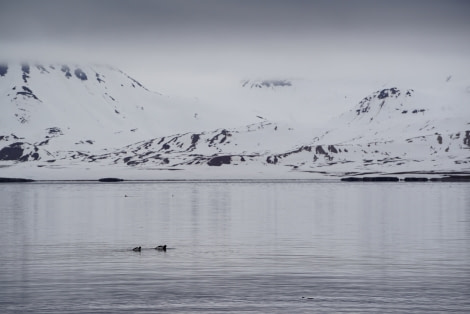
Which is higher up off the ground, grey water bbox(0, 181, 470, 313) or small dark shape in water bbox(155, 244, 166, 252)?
small dark shape in water bbox(155, 244, 166, 252)

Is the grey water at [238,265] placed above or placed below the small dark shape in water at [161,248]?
below

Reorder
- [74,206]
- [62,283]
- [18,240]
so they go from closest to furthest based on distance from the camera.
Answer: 1. [62,283]
2. [18,240]
3. [74,206]

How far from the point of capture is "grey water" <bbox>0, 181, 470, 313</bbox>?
125 feet

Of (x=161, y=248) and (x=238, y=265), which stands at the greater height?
(x=161, y=248)

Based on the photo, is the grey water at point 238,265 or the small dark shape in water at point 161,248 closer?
the grey water at point 238,265

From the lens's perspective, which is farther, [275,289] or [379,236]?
[379,236]

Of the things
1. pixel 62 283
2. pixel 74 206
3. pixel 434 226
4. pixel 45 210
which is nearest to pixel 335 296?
pixel 62 283

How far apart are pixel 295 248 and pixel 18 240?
21.3 meters

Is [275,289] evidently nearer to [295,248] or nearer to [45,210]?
[295,248]

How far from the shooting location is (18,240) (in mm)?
67750

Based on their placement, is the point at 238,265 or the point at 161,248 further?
the point at 161,248

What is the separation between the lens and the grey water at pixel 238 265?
37969mm

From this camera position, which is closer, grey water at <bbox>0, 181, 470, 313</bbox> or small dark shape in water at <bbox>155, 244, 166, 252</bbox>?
grey water at <bbox>0, 181, 470, 313</bbox>

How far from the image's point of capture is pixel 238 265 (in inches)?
2007
